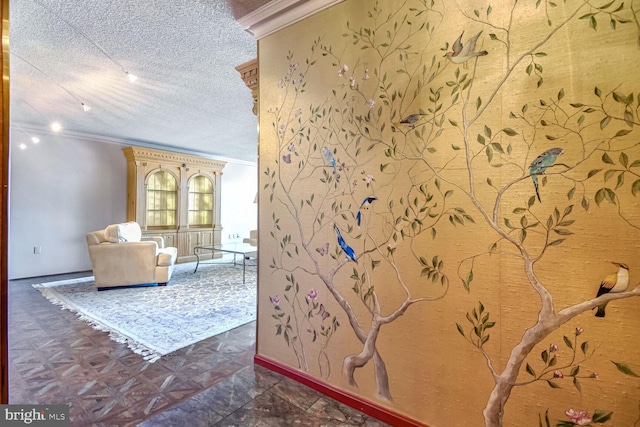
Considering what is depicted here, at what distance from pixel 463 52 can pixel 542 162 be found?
61 centimetres

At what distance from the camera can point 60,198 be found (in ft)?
16.3

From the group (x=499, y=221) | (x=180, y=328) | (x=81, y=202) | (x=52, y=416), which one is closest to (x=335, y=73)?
(x=499, y=221)

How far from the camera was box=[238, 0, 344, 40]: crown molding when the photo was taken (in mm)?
1821

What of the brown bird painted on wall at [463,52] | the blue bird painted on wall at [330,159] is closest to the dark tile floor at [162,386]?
the blue bird painted on wall at [330,159]

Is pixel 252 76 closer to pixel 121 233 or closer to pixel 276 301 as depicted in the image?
pixel 276 301

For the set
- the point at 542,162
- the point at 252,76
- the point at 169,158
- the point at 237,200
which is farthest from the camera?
the point at 237,200

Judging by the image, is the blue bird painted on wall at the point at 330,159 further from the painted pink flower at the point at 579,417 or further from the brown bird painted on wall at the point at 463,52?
the painted pink flower at the point at 579,417

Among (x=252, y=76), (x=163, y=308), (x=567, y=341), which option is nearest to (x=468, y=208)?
(x=567, y=341)

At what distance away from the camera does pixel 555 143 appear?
1142mm

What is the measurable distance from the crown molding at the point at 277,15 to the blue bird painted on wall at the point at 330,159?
2.91 ft

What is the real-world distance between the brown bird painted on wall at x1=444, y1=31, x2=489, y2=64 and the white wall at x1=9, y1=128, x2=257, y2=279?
20.4ft

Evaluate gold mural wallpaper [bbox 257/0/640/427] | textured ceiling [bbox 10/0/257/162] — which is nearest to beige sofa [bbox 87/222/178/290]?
textured ceiling [bbox 10/0/257/162]

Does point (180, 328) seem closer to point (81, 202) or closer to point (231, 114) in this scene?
point (231, 114)

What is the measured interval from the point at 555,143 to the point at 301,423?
5.90 ft
